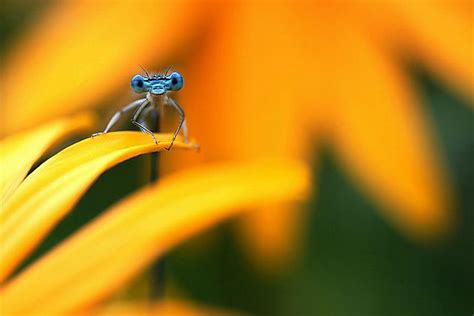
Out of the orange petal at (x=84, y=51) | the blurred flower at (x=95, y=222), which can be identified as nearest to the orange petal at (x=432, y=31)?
the orange petal at (x=84, y=51)

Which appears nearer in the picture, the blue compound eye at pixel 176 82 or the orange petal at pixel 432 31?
the blue compound eye at pixel 176 82

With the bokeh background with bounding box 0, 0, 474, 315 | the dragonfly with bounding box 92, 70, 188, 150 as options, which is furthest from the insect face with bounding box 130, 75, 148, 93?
the bokeh background with bounding box 0, 0, 474, 315

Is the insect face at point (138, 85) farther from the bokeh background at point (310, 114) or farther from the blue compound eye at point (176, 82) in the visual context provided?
the bokeh background at point (310, 114)

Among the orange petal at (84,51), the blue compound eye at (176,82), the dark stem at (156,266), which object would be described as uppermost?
the orange petal at (84,51)

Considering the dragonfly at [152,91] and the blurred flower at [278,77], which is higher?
the blurred flower at [278,77]

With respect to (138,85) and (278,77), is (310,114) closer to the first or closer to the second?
(278,77)

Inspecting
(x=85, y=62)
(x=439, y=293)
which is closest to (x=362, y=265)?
(x=439, y=293)

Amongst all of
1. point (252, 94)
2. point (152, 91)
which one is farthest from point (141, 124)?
point (252, 94)
